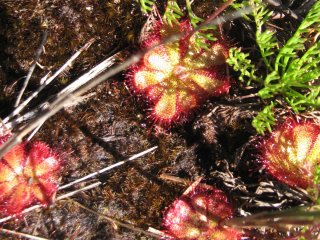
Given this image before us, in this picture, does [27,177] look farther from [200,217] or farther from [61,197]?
[200,217]

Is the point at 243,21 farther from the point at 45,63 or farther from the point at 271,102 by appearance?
the point at 45,63

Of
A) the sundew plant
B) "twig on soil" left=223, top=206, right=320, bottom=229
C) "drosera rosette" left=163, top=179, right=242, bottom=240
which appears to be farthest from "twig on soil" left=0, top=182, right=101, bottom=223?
"twig on soil" left=223, top=206, right=320, bottom=229

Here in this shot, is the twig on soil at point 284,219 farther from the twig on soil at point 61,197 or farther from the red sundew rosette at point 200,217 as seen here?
the twig on soil at point 61,197

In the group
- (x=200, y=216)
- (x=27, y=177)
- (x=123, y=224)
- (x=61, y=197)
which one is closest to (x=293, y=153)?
(x=200, y=216)

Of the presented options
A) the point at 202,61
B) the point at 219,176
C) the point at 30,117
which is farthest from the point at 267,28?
the point at 30,117

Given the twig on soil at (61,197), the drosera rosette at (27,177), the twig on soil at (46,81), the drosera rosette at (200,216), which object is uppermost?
the twig on soil at (46,81)

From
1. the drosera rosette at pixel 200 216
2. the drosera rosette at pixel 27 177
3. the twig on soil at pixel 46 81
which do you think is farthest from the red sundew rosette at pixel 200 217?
the twig on soil at pixel 46 81
